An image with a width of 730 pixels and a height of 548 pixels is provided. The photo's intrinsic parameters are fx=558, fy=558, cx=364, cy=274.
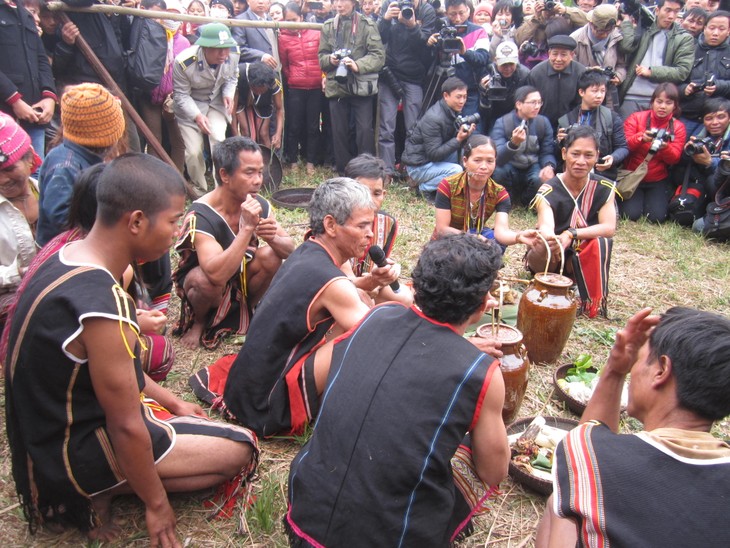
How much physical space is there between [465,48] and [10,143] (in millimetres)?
5434

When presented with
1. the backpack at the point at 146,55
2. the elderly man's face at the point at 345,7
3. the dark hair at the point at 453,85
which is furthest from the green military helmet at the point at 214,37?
the dark hair at the point at 453,85

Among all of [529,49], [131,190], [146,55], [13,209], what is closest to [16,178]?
[13,209]

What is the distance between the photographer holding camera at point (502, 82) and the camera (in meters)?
6.32

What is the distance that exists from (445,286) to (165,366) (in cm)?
179

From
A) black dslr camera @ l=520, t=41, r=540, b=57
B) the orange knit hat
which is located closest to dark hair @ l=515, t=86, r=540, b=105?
black dslr camera @ l=520, t=41, r=540, b=57

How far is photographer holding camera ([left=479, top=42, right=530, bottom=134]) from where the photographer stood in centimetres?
632

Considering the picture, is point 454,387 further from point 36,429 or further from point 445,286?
point 36,429

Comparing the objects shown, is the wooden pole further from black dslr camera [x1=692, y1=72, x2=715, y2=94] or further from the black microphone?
black dslr camera [x1=692, y1=72, x2=715, y2=94]

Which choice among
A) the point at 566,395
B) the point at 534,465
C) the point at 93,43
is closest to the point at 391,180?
the point at 93,43

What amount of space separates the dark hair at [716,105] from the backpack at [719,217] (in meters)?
0.79

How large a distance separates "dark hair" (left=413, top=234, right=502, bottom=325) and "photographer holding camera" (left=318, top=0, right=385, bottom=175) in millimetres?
5254

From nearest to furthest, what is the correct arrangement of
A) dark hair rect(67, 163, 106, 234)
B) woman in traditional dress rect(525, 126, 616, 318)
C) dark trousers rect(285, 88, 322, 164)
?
dark hair rect(67, 163, 106, 234) < woman in traditional dress rect(525, 126, 616, 318) < dark trousers rect(285, 88, 322, 164)

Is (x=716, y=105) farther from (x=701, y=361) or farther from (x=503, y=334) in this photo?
(x=701, y=361)

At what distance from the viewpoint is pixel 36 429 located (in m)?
1.86
